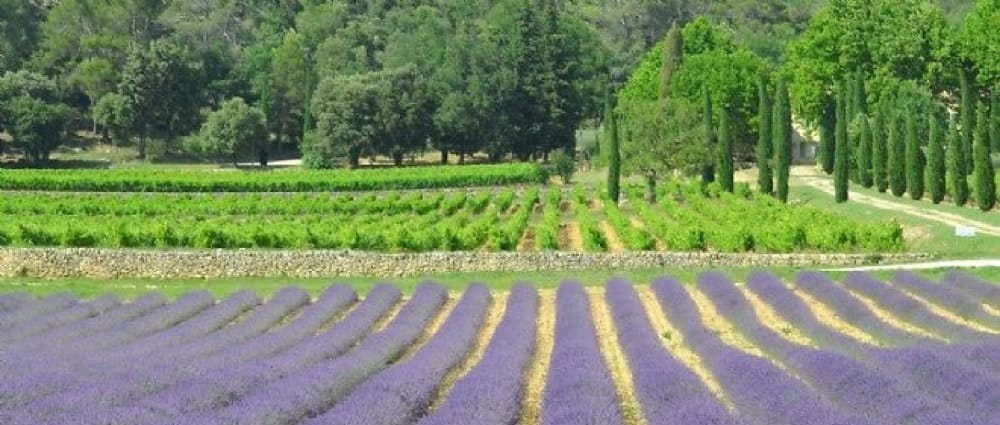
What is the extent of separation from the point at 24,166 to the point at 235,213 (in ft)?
116

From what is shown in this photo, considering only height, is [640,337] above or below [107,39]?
below

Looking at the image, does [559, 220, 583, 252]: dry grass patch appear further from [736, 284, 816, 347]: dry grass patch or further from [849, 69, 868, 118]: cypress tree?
[849, 69, 868, 118]: cypress tree

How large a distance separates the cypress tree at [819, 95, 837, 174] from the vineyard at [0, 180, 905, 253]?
34.0ft

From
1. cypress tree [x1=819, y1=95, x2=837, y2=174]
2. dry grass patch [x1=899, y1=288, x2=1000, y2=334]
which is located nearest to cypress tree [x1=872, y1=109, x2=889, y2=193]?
cypress tree [x1=819, y1=95, x2=837, y2=174]

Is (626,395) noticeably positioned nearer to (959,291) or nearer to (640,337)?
A: (640,337)

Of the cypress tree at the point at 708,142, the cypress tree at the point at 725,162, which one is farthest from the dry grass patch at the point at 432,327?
the cypress tree at the point at 708,142

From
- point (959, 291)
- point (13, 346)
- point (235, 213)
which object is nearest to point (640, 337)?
point (959, 291)

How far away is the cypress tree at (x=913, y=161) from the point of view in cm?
→ 4812

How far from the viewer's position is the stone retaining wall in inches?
1302

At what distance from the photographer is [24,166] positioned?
78.6 metres

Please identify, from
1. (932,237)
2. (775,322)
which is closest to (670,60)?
(932,237)

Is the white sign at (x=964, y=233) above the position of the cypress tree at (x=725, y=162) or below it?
below

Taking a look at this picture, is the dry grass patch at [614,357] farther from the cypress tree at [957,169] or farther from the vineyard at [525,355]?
the cypress tree at [957,169]

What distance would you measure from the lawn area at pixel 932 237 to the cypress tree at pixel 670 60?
25366 mm
